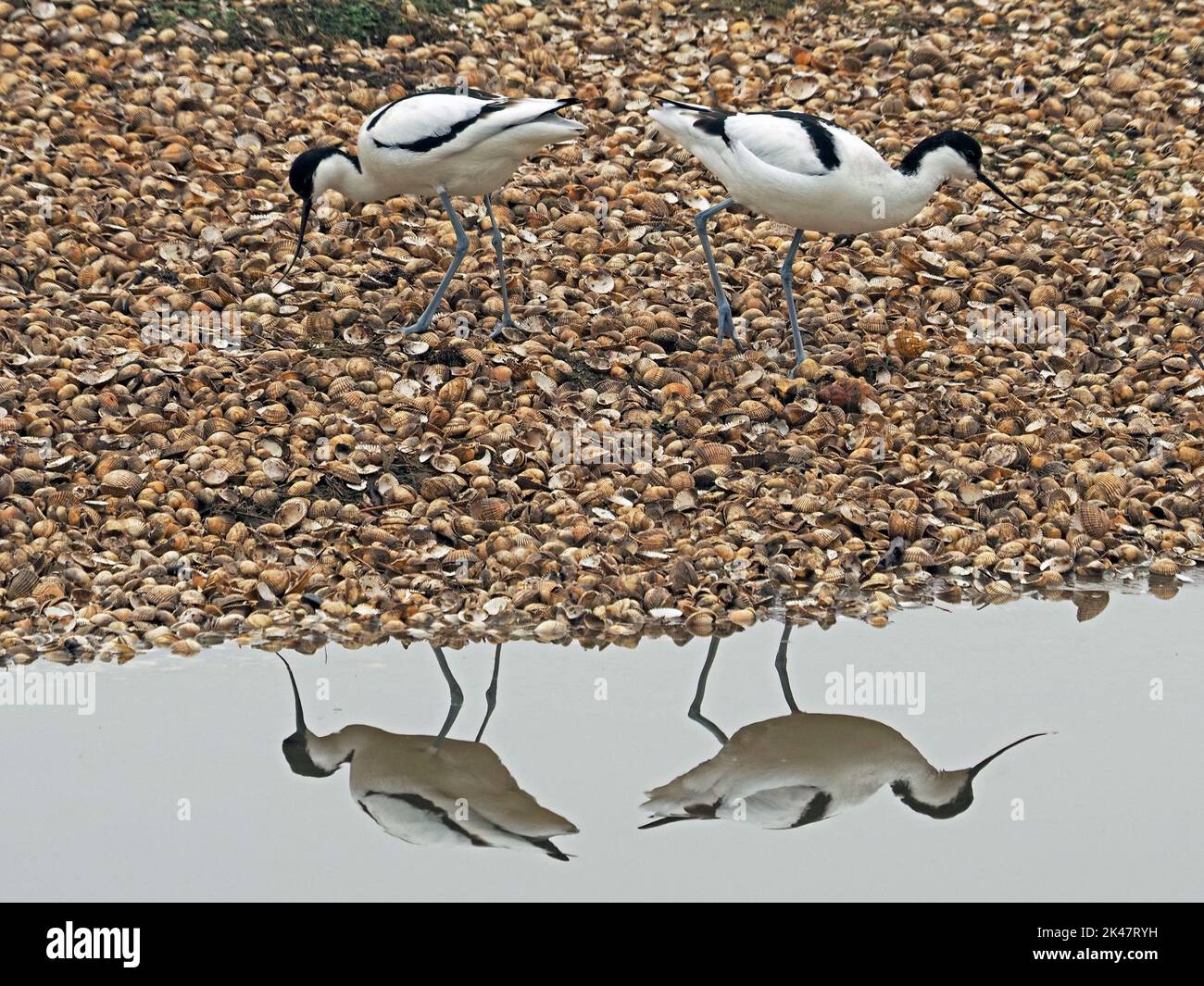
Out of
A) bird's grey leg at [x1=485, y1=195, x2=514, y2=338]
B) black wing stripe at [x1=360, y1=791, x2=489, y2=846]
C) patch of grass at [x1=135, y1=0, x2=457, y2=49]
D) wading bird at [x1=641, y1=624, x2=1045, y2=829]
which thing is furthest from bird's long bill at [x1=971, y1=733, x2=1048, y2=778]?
patch of grass at [x1=135, y1=0, x2=457, y2=49]

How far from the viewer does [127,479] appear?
17.4ft

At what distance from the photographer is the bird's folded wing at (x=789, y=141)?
18.8 ft

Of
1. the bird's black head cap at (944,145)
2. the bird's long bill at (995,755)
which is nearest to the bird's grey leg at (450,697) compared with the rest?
the bird's long bill at (995,755)

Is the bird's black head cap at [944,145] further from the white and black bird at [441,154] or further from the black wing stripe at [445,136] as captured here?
the black wing stripe at [445,136]

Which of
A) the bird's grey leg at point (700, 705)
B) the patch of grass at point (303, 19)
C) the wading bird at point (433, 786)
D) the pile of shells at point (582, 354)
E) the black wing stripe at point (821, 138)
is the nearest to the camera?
the wading bird at point (433, 786)

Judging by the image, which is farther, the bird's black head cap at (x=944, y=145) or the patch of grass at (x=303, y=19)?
the patch of grass at (x=303, y=19)

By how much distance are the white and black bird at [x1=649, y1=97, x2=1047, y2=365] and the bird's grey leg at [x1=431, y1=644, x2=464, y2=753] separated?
1.90m

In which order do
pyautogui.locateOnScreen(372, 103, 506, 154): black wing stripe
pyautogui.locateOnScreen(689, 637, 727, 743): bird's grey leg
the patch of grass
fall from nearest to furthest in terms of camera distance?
1. pyautogui.locateOnScreen(689, 637, 727, 743): bird's grey leg
2. pyautogui.locateOnScreen(372, 103, 506, 154): black wing stripe
3. the patch of grass

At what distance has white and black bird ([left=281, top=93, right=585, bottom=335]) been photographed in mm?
5922

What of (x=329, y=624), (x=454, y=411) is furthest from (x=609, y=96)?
(x=329, y=624)

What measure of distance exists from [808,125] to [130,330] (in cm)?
253

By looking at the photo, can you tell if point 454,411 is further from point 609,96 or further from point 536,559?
point 609,96

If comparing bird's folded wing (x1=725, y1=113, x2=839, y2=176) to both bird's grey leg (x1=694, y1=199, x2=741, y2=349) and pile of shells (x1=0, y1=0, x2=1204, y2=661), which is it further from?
pile of shells (x1=0, y1=0, x2=1204, y2=661)

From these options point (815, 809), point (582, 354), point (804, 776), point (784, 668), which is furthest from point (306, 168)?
point (815, 809)
